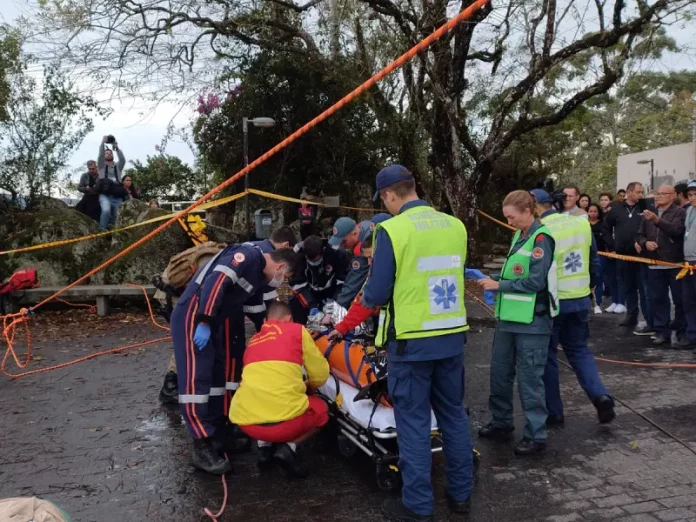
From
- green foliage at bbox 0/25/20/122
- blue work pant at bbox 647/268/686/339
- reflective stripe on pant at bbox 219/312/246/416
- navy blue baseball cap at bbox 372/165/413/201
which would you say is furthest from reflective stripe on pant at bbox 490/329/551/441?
green foliage at bbox 0/25/20/122

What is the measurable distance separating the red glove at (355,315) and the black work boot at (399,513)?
1052 mm

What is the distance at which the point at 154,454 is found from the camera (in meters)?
4.27

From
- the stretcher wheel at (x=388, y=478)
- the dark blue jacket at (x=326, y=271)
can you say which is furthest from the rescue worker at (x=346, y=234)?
the stretcher wheel at (x=388, y=478)

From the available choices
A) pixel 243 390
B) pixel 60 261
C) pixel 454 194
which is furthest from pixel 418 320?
pixel 454 194

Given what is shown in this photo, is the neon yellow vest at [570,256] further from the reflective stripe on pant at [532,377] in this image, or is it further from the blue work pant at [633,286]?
the blue work pant at [633,286]

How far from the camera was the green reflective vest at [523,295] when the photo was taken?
406cm

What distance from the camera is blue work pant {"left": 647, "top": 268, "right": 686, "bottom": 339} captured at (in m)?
7.23

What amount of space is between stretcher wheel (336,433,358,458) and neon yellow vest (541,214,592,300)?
1.98 metres

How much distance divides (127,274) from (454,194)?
7.43m

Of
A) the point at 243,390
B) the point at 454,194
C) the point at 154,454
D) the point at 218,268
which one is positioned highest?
the point at 454,194

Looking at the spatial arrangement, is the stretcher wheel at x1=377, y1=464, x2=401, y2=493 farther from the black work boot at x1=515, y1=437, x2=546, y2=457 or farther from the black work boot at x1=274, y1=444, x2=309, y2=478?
the black work boot at x1=515, y1=437, x2=546, y2=457

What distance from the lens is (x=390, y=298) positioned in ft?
10.8

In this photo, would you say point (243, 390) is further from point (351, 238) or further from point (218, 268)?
point (351, 238)

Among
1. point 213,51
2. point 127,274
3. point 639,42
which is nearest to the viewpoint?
point 127,274
